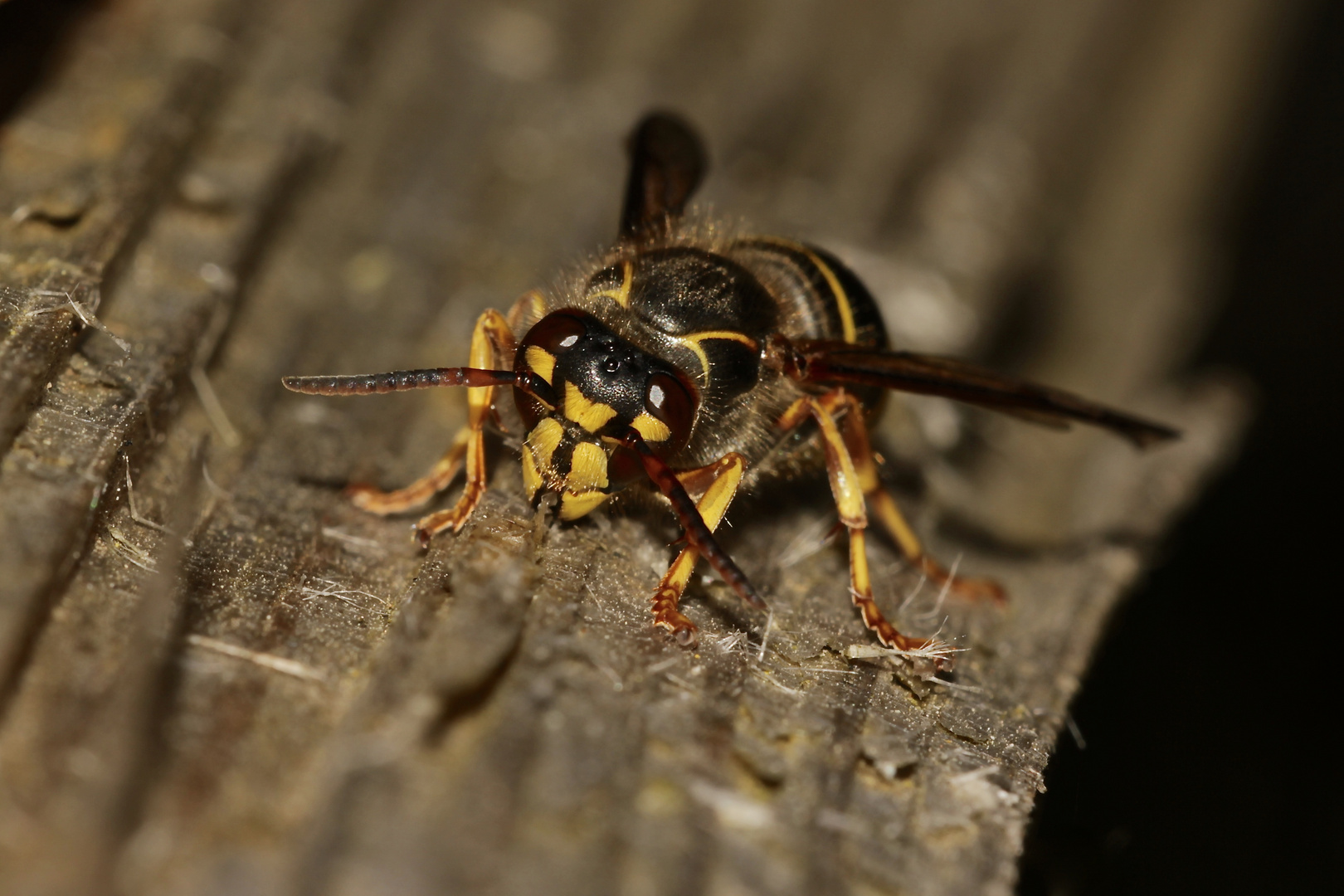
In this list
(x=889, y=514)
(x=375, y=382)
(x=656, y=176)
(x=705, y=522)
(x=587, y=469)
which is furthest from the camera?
(x=656, y=176)

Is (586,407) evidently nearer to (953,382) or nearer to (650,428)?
(650,428)

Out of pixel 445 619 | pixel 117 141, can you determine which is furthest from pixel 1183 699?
pixel 117 141

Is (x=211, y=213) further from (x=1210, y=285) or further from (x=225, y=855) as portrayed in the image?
(x=1210, y=285)

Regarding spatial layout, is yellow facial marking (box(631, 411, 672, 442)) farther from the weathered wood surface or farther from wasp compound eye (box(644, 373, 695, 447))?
the weathered wood surface

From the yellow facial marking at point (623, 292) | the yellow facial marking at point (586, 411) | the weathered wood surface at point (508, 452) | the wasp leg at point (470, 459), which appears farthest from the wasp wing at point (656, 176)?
the yellow facial marking at point (586, 411)

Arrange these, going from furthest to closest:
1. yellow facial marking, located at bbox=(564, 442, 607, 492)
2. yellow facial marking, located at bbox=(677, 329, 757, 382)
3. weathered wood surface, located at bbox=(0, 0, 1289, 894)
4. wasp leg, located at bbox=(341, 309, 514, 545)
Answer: yellow facial marking, located at bbox=(677, 329, 757, 382)
wasp leg, located at bbox=(341, 309, 514, 545)
yellow facial marking, located at bbox=(564, 442, 607, 492)
weathered wood surface, located at bbox=(0, 0, 1289, 894)

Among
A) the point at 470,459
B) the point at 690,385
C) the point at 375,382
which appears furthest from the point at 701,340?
the point at 375,382

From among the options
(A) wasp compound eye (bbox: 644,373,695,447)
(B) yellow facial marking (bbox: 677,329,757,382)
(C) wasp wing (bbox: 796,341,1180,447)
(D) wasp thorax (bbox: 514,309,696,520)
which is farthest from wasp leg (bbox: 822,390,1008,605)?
(D) wasp thorax (bbox: 514,309,696,520)
